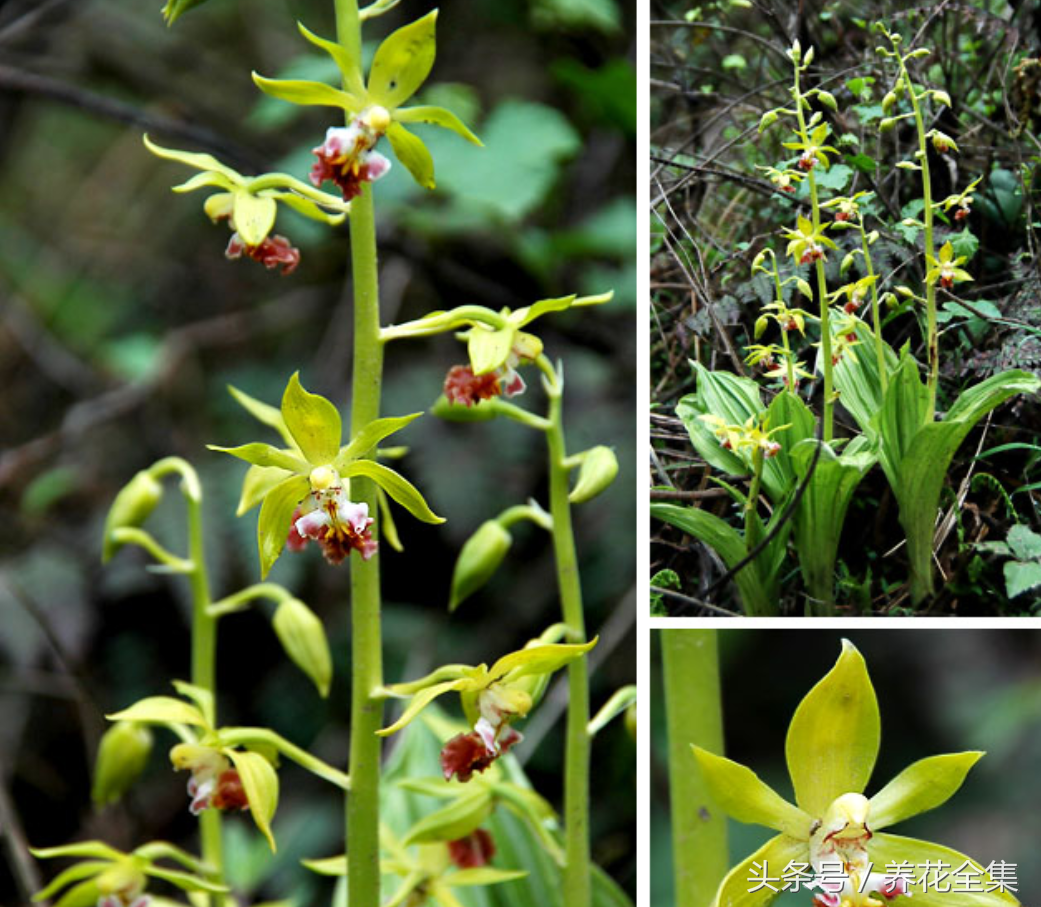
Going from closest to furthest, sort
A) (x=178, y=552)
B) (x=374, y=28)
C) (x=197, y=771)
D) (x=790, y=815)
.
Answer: (x=790, y=815) → (x=197, y=771) → (x=178, y=552) → (x=374, y=28)

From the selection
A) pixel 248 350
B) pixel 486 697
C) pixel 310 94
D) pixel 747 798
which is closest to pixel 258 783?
pixel 486 697

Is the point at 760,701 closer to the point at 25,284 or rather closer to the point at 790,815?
the point at 790,815

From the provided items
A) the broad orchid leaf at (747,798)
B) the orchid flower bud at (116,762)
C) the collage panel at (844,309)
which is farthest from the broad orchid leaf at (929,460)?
the orchid flower bud at (116,762)

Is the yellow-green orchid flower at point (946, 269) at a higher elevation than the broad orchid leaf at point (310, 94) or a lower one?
lower

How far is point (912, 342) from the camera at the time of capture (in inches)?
61.0

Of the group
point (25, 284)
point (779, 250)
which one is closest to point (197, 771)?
point (779, 250)

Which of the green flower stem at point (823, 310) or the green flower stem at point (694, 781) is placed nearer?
the green flower stem at point (694, 781)

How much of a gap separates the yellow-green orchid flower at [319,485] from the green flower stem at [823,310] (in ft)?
1.90

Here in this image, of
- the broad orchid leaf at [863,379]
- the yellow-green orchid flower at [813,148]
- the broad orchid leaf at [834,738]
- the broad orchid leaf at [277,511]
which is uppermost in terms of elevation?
the yellow-green orchid flower at [813,148]

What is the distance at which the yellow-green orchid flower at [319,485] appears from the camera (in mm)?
1200

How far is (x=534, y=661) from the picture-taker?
49.8 inches

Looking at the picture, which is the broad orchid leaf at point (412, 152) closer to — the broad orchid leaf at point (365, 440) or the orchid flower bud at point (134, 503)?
the broad orchid leaf at point (365, 440)

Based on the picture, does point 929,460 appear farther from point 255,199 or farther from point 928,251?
point 255,199

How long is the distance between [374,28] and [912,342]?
2273 mm
